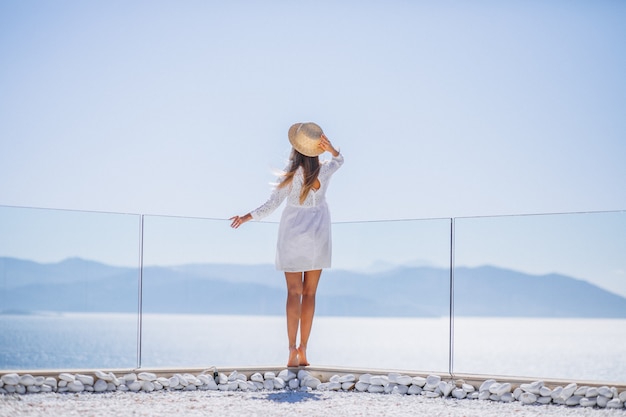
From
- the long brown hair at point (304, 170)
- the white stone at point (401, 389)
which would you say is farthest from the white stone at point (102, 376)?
the white stone at point (401, 389)

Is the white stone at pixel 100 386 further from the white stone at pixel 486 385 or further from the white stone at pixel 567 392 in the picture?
the white stone at pixel 567 392

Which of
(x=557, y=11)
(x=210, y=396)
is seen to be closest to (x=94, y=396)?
(x=210, y=396)

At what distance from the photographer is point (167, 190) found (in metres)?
20.8

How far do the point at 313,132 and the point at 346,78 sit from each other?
10.5 meters

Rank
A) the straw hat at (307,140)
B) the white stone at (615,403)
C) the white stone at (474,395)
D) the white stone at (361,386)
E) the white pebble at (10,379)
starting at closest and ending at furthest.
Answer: the white stone at (615,403) → the white pebble at (10,379) → the white stone at (474,395) → the white stone at (361,386) → the straw hat at (307,140)

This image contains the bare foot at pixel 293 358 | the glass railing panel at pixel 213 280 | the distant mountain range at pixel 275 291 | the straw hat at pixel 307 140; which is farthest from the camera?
the glass railing panel at pixel 213 280

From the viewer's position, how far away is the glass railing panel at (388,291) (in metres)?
4.70

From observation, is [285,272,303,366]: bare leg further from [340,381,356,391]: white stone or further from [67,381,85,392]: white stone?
[67,381,85,392]: white stone

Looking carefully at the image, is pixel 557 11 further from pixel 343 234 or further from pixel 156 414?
pixel 156 414

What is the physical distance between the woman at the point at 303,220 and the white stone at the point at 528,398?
129cm

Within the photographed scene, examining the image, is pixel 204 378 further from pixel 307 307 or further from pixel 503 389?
pixel 503 389

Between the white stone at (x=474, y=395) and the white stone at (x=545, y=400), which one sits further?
the white stone at (x=474, y=395)

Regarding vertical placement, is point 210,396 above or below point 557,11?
below

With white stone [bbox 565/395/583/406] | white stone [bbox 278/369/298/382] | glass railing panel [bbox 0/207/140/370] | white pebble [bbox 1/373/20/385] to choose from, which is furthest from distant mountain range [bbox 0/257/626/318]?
white stone [bbox 565/395/583/406]
